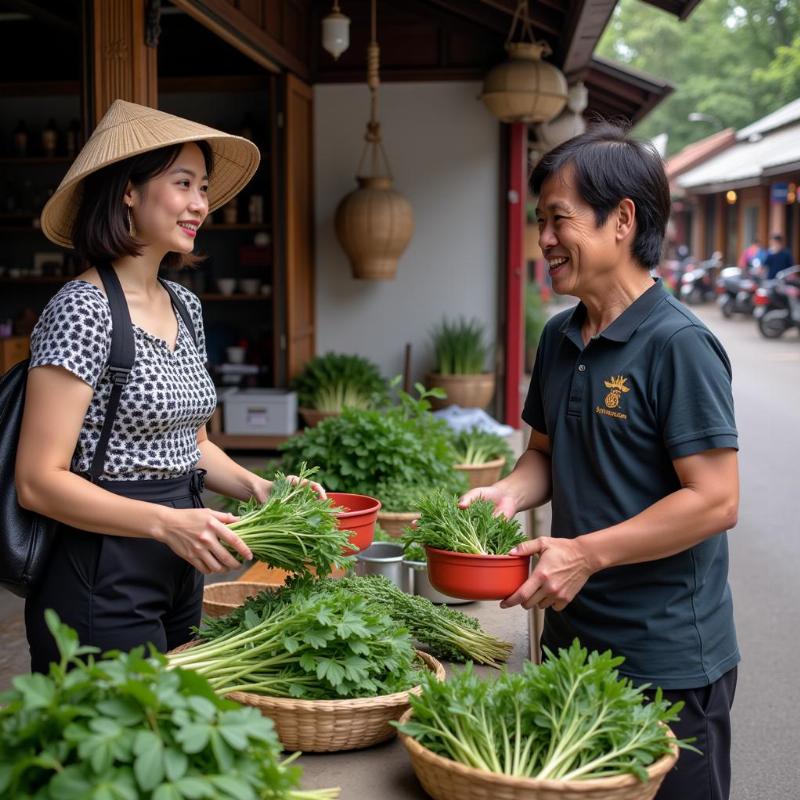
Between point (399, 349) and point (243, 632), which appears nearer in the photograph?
point (243, 632)

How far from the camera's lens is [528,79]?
633 centimetres

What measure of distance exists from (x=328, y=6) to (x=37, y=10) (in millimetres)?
1935

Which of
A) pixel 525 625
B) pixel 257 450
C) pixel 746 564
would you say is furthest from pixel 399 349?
pixel 525 625

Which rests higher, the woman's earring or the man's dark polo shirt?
the woman's earring

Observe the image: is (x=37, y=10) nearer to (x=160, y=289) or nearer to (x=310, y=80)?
(x=310, y=80)

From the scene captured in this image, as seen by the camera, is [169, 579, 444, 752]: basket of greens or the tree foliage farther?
the tree foliage

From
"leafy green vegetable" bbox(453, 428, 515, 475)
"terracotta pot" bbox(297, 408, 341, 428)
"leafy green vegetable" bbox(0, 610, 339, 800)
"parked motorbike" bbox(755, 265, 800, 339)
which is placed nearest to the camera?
"leafy green vegetable" bbox(0, 610, 339, 800)

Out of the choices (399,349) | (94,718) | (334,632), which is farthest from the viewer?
(399,349)

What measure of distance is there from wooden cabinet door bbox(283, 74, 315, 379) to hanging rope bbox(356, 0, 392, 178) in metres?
Result: 0.40

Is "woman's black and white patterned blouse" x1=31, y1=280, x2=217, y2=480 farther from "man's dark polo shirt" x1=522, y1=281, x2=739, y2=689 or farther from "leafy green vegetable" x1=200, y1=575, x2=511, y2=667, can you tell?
"man's dark polo shirt" x1=522, y1=281, x2=739, y2=689

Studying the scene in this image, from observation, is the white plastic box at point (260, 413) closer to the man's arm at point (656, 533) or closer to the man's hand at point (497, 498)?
the man's hand at point (497, 498)

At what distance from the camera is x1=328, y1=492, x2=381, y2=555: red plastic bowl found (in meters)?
2.12

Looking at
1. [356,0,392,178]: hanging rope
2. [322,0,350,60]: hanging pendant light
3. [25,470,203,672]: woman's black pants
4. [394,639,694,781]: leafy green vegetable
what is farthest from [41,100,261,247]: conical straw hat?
[322,0,350,60]: hanging pendant light

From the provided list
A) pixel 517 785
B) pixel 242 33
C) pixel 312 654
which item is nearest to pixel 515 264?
pixel 242 33
